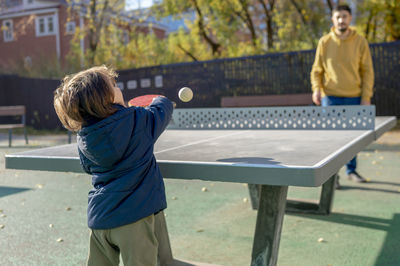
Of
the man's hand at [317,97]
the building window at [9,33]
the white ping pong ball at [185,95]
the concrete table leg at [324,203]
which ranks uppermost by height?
the building window at [9,33]

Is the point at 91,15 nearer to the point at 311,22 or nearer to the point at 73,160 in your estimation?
the point at 311,22

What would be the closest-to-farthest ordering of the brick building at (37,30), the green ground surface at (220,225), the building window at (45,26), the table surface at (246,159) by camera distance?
the table surface at (246,159), the green ground surface at (220,225), the brick building at (37,30), the building window at (45,26)

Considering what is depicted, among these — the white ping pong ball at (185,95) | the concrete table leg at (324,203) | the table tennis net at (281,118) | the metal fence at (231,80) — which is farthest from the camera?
the metal fence at (231,80)

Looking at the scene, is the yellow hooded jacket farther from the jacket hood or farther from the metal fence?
the metal fence

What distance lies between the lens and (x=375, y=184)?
5.37 metres

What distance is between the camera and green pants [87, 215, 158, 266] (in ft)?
6.57

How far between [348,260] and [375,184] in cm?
257

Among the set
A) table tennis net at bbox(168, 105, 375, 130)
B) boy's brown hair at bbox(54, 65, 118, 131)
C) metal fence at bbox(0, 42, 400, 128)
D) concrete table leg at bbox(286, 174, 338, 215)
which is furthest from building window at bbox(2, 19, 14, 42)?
boy's brown hair at bbox(54, 65, 118, 131)

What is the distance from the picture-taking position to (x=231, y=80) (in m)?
13.9

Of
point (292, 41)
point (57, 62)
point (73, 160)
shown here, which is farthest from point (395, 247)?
point (57, 62)

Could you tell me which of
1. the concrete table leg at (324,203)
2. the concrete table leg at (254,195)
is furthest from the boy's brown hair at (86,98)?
the concrete table leg at (324,203)

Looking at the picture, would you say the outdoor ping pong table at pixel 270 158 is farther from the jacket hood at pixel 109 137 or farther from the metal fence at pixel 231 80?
the metal fence at pixel 231 80

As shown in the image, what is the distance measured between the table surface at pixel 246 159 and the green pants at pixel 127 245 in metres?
0.30

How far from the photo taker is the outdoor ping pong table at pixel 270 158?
A: 1897 mm
